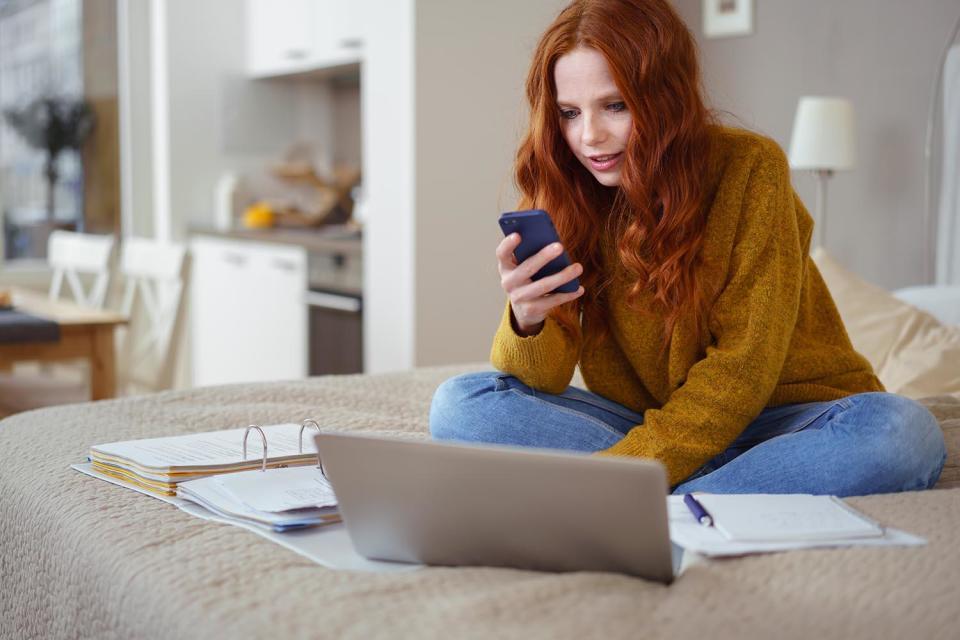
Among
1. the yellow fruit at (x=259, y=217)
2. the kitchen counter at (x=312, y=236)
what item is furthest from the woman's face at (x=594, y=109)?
the yellow fruit at (x=259, y=217)

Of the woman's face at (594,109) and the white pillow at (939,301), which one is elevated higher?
the woman's face at (594,109)

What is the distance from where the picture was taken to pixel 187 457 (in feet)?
4.87

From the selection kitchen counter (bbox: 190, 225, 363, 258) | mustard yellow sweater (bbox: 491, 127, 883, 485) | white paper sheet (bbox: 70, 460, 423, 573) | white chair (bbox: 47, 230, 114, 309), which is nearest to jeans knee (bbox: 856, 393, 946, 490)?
mustard yellow sweater (bbox: 491, 127, 883, 485)

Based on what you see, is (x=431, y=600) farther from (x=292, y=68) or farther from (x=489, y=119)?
(x=292, y=68)

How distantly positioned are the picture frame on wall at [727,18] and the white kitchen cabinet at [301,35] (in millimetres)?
1276

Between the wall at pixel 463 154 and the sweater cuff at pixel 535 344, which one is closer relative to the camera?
the sweater cuff at pixel 535 344

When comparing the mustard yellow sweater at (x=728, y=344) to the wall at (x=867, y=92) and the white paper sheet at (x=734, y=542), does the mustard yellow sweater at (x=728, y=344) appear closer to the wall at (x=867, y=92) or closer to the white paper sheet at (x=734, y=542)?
the white paper sheet at (x=734, y=542)

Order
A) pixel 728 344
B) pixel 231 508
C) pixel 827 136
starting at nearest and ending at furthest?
pixel 231 508
pixel 728 344
pixel 827 136

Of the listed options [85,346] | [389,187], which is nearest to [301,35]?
[389,187]

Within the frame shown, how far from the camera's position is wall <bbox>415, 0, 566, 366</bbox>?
3723 mm

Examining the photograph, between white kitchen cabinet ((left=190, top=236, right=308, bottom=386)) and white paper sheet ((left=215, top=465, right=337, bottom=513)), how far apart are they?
9.13 ft

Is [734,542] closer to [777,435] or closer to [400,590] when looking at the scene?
[400,590]

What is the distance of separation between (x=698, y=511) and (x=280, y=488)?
51cm

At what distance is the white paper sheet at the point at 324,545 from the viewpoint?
3.75 ft
